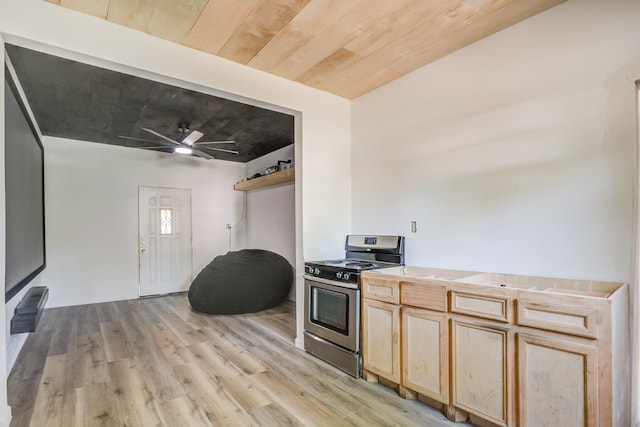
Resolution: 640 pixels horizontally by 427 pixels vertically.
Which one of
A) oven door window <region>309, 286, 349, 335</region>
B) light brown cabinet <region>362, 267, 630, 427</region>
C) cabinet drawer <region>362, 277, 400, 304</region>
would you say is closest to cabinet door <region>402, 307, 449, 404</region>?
light brown cabinet <region>362, 267, 630, 427</region>

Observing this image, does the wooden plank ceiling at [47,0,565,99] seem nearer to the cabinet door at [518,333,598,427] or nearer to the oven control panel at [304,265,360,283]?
the oven control panel at [304,265,360,283]

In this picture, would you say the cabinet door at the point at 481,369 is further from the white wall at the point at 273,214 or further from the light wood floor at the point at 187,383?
the white wall at the point at 273,214

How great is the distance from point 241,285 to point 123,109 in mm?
2714

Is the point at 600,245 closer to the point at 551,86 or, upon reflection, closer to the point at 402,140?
the point at 551,86

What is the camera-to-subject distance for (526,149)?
2252 mm

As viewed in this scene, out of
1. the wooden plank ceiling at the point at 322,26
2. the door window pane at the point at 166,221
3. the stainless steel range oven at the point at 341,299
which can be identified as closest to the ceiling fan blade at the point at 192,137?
the wooden plank ceiling at the point at 322,26

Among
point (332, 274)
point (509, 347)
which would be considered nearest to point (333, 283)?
→ point (332, 274)

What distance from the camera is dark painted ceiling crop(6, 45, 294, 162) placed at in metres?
2.92

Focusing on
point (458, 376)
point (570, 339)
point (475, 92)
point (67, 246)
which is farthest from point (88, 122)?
point (570, 339)

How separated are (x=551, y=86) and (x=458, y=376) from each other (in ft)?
6.58

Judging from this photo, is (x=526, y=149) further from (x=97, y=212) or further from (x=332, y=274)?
(x=97, y=212)

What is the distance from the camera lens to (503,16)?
7.25ft

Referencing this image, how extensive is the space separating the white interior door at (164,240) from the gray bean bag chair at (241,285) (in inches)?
52.9

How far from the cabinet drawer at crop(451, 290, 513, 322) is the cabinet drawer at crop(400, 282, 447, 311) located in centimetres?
8
